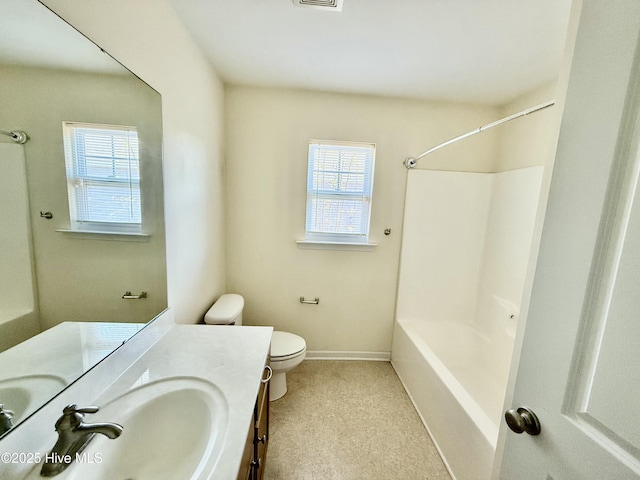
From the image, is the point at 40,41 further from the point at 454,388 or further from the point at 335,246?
the point at 454,388

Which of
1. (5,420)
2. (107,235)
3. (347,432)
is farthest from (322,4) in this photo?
(347,432)

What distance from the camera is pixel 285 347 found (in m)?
1.83

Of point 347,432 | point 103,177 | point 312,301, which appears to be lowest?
point 347,432

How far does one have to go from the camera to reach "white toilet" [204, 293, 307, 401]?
170 centimetres

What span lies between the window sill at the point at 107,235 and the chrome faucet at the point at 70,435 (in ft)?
1.69

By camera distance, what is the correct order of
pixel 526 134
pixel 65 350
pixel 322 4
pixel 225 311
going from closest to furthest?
pixel 65 350 → pixel 322 4 → pixel 225 311 → pixel 526 134

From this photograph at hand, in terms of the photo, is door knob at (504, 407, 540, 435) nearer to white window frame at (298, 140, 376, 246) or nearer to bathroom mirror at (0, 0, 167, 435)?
bathroom mirror at (0, 0, 167, 435)

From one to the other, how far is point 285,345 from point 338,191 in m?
1.35

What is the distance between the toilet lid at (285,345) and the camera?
1756 millimetres

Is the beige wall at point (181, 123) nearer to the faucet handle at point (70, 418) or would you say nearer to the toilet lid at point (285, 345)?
the toilet lid at point (285, 345)

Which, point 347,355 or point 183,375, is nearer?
point 183,375

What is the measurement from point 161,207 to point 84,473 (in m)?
0.97

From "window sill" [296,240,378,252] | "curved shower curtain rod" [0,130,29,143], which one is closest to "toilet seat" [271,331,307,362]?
"window sill" [296,240,378,252]

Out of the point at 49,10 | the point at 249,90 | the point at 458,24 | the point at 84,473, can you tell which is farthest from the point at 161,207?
the point at 458,24
